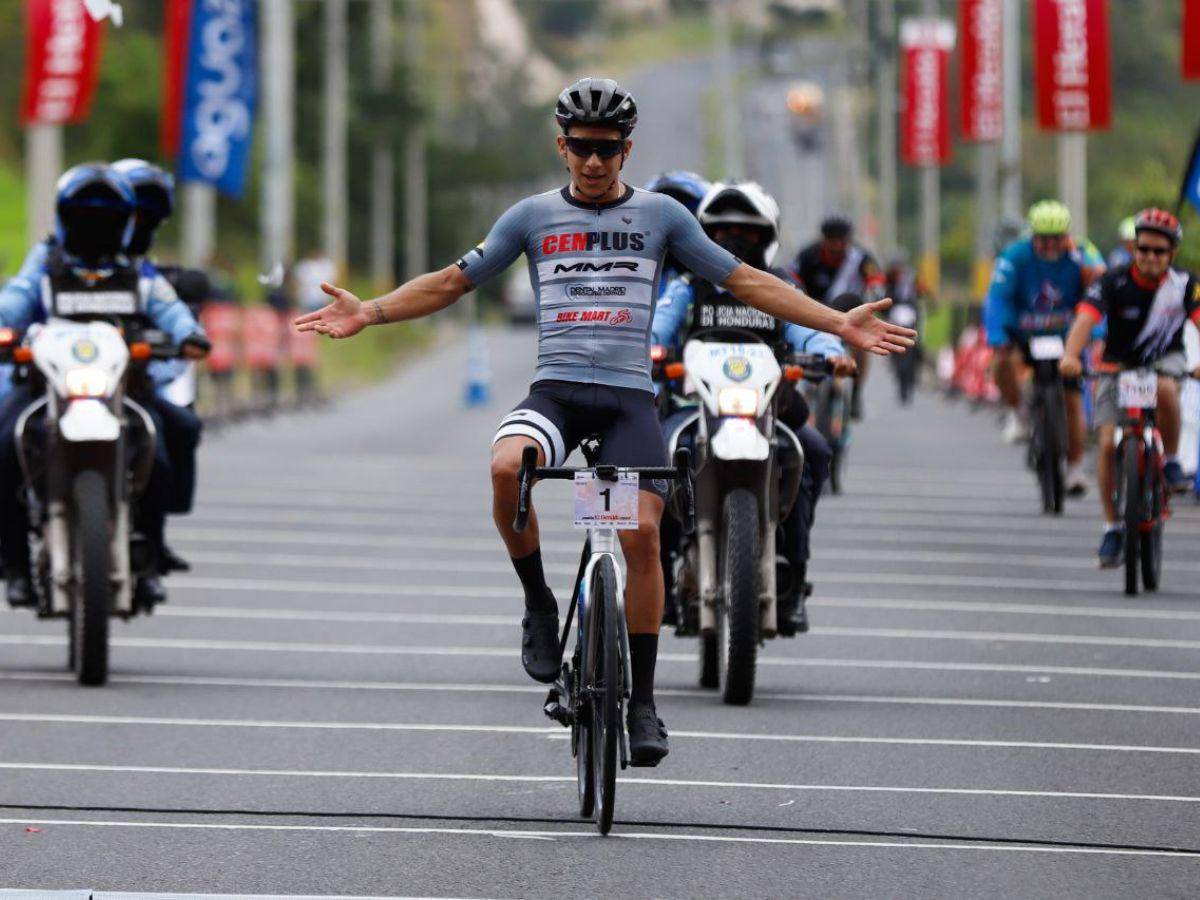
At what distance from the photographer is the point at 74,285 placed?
12.6 metres

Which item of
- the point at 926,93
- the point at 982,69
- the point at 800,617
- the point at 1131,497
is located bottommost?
the point at 800,617

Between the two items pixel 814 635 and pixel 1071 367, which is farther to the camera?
pixel 1071 367

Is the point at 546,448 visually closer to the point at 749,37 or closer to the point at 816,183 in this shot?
the point at 816,183

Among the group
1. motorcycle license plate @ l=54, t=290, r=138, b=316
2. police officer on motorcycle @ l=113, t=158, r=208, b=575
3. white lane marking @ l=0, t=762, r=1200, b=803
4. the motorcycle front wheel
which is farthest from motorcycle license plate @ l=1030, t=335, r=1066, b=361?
white lane marking @ l=0, t=762, r=1200, b=803

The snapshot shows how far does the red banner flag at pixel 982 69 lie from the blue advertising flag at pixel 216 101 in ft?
43.7

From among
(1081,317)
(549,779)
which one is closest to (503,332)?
(1081,317)

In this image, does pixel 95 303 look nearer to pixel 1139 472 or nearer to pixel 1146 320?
pixel 1139 472

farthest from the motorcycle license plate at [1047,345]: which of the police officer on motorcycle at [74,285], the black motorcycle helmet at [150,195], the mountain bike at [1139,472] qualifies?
the police officer on motorcycle at [74,285]

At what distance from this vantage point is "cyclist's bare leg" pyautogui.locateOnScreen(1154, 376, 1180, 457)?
639 inches

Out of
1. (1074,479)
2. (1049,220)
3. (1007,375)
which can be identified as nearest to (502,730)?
(1049,220)

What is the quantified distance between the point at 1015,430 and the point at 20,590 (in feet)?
57.9

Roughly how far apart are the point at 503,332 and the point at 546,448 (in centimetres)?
6576

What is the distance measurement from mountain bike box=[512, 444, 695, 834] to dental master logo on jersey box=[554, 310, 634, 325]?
45 cm

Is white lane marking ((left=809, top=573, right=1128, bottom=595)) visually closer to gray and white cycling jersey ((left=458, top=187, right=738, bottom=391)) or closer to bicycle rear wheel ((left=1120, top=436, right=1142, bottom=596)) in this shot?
bicycle rear wheel ((left=1120, top=436, right=1142, bottom=596))
